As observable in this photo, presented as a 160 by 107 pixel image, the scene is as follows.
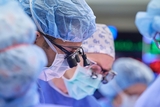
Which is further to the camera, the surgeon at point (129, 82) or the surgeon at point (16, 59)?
the surgeon at point (129, 82)

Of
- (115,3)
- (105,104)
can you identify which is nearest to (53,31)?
(105,104)

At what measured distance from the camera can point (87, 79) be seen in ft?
6.72

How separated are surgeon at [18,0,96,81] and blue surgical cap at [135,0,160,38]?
0.52 m

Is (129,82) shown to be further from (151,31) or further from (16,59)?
(16,59)

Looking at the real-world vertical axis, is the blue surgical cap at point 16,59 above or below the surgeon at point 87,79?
above

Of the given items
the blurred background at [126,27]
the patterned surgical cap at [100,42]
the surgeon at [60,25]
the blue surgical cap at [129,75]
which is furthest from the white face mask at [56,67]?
the blurred background at [126,27]

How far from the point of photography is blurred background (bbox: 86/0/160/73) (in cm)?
513

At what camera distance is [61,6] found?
1.57 m

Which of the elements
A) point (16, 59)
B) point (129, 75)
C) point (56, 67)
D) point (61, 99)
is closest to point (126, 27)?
point (129, 75)

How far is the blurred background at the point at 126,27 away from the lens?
513 centimetres

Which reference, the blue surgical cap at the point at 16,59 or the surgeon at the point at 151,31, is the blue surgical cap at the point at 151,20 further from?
the blue surgical cap at the point at 16,59

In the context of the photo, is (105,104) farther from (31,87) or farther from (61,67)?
(31,87)

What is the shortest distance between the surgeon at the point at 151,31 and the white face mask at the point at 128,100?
42 centimetres

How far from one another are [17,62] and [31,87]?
Answer: 0.10 m
